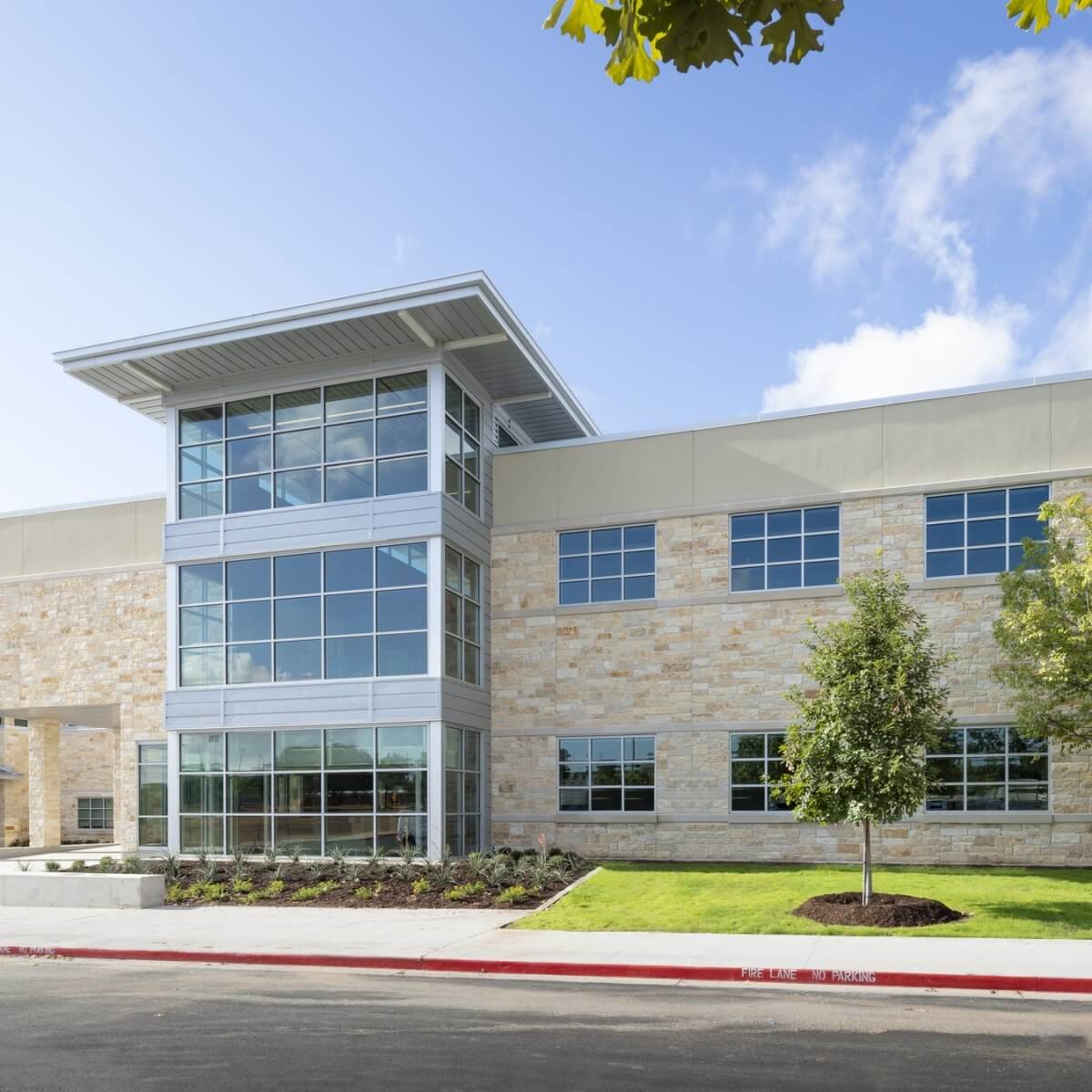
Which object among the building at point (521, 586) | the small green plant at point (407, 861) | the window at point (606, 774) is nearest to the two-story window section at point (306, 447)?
the building at point (521, 586)

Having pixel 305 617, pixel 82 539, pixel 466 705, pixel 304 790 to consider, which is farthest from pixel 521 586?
pixel 82 539

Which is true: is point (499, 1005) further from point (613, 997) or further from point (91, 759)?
point (91, 759)

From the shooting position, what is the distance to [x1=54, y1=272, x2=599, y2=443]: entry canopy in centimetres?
2367

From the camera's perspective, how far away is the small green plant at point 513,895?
1914cm

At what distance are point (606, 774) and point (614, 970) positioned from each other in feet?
39.9

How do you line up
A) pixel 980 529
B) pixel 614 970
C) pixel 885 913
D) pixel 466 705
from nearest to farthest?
pixel 614 970 → pixel 885 913 → pixel 980 529 → pixel 466 705

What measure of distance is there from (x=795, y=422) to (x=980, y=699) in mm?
6682

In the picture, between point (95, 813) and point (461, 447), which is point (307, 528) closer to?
point (461, 447)

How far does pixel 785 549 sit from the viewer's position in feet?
81.8

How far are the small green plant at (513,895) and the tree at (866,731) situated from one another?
4598 mm

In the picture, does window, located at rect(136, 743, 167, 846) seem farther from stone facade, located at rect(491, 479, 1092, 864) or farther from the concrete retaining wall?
stone facade, located at rect(491, 479, 1092, 864)

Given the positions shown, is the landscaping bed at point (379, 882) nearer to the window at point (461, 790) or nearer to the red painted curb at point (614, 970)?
the window at point (461, 790)

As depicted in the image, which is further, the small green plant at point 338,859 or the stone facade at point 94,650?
the stone facade at point 94,650

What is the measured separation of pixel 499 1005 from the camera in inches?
453
